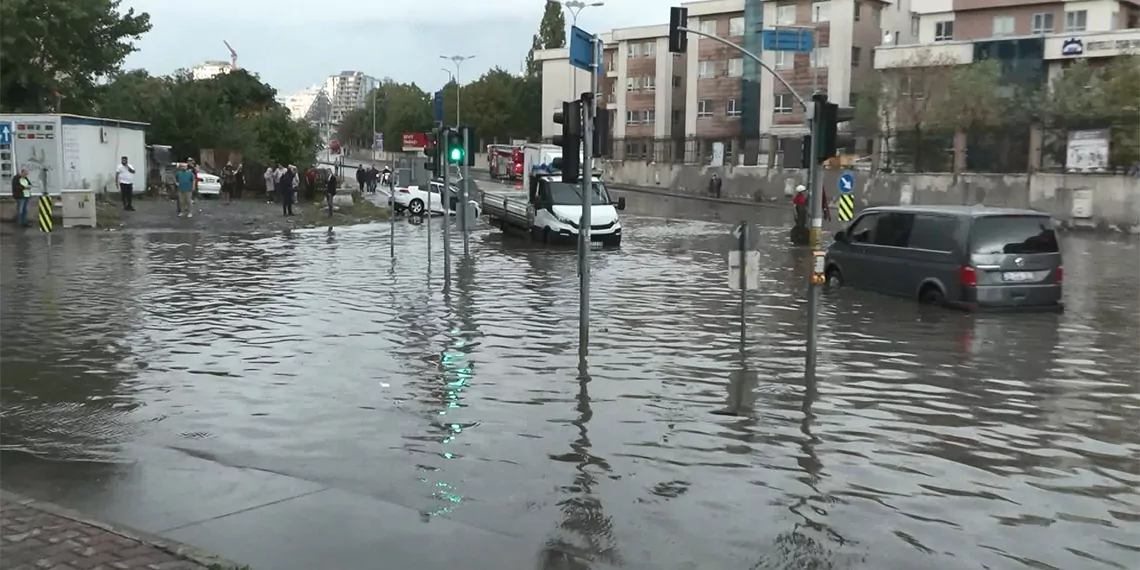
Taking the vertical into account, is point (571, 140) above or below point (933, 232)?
above

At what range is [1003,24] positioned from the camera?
64.3 metres

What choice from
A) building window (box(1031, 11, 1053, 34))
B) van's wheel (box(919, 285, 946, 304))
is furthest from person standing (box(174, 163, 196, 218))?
building window (box(1031, 11, 1053, 34))

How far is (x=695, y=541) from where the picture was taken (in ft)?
21.2

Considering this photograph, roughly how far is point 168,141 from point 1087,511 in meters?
52.0

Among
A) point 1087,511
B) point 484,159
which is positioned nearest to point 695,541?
point 1087,511

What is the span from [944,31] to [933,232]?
2198 inches

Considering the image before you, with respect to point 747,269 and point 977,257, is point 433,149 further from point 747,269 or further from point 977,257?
point 977,257

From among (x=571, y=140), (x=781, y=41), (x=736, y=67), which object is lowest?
(x=571, y=140)

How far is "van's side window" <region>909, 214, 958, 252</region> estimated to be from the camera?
54.7ft

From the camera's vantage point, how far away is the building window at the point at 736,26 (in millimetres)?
76188

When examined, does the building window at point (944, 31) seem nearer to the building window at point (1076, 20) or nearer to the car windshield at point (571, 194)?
the building window at point (1076, 20)

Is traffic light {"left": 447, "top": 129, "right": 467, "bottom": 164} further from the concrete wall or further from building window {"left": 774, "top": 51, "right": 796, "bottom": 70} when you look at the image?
building window {"left": 774, "top": 51, "right": 796, "bottom": 70}

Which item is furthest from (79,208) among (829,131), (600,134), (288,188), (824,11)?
Answer: (824,11)

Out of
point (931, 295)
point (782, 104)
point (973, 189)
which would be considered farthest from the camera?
point (782, 104)
